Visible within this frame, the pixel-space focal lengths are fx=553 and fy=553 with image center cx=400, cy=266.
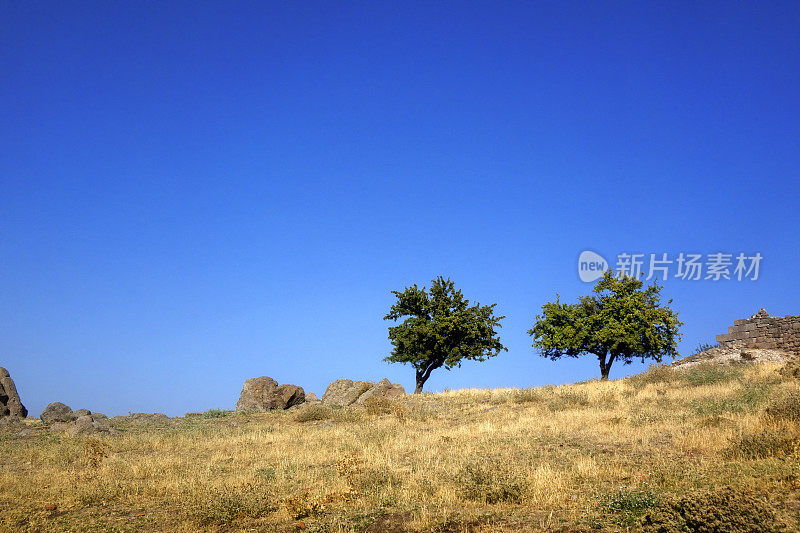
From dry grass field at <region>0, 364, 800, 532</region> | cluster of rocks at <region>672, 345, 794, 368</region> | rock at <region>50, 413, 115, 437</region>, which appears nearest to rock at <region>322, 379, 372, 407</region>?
dry grass field at <region>0, 364, 800, 532</region>

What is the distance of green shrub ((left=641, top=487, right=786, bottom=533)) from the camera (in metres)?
7.44

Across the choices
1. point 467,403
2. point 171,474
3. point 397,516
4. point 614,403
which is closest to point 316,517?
point 397,516

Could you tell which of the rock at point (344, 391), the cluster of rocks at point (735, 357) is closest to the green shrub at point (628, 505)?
the cluster of rocks at point (735, 357)

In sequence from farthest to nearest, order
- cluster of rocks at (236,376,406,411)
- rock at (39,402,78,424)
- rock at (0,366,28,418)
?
cluster of rocks at (236,376,406,411)
rock at (0,366,28,418)
rock at (39,402,78,424)

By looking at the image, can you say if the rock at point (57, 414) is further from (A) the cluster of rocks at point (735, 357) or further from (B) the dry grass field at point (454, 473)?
(A) the cluster of rocks at point (735, 357)

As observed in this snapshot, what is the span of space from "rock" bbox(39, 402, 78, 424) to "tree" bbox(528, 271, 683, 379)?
34.7 meters

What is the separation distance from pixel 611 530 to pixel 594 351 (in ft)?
132

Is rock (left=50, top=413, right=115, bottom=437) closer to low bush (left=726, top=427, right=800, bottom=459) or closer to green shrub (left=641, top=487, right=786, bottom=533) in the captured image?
green shrub (left=641, top=487, right=786, bottom=533)

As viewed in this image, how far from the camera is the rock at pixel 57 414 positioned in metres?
31.8

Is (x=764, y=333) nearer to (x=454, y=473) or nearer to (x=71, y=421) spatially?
(x=454, y=473)

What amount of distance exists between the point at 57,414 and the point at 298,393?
1460 centimetres

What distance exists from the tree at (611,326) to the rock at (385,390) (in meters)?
14.4

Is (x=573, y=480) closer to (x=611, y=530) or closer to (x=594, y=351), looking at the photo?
(x=611, y=530)

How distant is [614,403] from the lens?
2475cm
